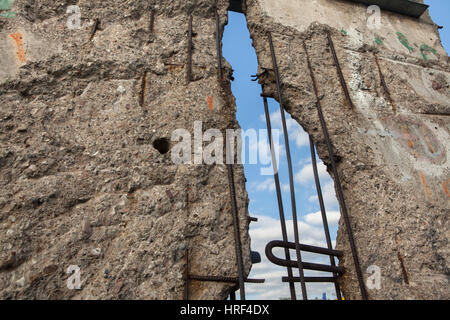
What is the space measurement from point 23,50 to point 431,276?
2.73 metres

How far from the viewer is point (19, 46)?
1886mm

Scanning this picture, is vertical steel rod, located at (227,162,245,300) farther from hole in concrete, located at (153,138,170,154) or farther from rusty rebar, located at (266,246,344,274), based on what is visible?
hole in concrete, located at (153,138,170,154)

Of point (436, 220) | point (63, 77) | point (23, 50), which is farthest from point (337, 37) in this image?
point (23, 50)

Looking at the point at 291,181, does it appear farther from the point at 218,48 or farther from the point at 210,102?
the point at 218,48

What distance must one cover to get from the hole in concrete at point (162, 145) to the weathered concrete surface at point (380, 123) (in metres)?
0.86

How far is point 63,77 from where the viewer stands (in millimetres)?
1882

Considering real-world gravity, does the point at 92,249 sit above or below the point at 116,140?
below

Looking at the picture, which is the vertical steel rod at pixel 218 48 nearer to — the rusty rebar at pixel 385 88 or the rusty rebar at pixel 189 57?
the rusty rebar at pixel 189 57

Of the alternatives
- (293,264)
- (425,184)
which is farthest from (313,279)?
(425,184)

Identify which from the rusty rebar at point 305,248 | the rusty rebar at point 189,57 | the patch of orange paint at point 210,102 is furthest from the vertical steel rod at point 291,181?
the rusty rebar at point 189,57

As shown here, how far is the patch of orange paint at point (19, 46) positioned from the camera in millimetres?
1859

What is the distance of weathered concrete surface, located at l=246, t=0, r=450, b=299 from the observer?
182 centimetres

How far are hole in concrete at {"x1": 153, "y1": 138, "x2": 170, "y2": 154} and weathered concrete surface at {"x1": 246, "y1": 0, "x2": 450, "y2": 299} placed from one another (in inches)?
33.8
